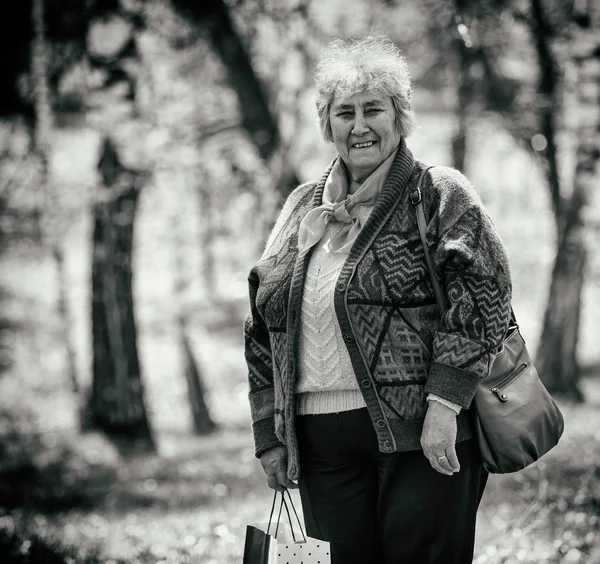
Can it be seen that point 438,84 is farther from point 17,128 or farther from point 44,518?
point 44,518

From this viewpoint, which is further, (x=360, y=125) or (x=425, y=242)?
(x=360, y=125)

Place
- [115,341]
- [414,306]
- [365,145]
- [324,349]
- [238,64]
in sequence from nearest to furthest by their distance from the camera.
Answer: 1. [414,306]
2. [324,349]
3. [365,145]
4. [238,64]
5. [115,341]

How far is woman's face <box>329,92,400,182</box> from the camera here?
2.67 m

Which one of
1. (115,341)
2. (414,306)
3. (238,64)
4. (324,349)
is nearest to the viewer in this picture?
(414,306)

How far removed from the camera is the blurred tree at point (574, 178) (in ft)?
Answer: 23.6

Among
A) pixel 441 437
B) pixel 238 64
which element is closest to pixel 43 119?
pixel 238 64

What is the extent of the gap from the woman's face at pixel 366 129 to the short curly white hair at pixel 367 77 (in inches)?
1.0

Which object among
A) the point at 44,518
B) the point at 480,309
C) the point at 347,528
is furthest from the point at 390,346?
the point at 44,518

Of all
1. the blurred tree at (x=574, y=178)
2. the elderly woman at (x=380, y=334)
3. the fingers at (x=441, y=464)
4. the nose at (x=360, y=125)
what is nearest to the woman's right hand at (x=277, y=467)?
the elderly woman at (x=380, y=334)

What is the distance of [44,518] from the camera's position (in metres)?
5.74

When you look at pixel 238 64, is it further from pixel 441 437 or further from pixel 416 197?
pixel 441 437

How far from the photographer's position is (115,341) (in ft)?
32.7

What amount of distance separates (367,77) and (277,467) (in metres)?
1.38

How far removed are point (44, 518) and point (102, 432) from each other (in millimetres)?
4187
